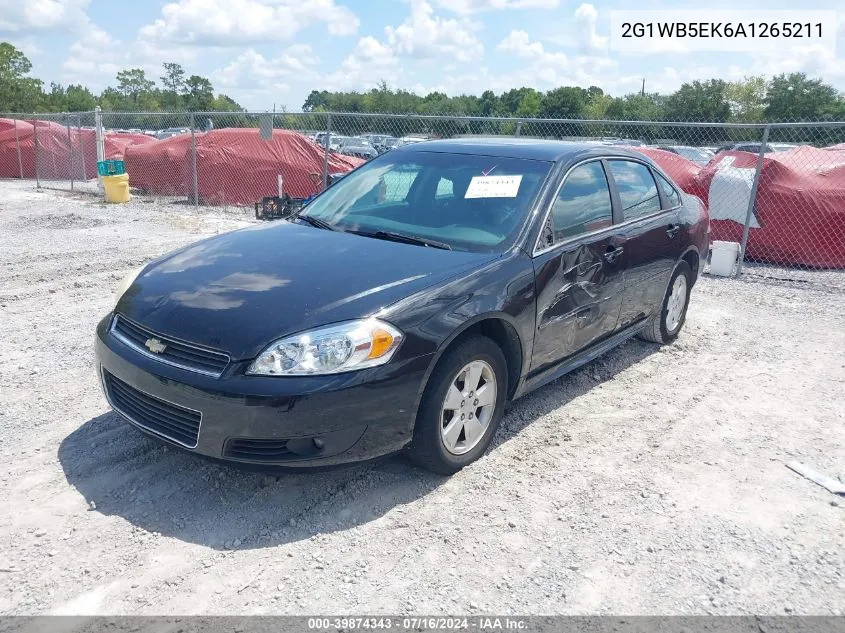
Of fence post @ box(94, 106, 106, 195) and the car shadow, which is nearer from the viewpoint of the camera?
Result: the car shadow

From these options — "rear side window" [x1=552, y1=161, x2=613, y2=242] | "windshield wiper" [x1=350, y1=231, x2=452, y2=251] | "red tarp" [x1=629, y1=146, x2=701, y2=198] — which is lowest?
"windshield wiper" [x1=350, y1=231, x2=452, y2=251]

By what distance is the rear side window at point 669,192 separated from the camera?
5.50m

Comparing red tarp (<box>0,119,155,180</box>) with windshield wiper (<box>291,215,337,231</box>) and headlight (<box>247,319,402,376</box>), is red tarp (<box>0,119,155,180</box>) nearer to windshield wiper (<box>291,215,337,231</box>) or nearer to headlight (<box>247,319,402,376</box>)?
windshield wiper (<box>291,215,337,231</box>)

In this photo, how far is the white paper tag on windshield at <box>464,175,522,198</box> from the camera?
4121 mm

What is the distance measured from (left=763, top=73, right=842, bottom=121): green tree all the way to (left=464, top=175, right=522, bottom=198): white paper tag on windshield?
41713mm

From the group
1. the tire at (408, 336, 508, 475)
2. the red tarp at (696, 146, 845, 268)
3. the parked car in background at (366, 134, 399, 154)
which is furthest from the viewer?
the parked car in background at (366, 134, 399, 154)

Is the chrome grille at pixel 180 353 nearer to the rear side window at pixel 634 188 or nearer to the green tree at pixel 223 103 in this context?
the rear side window at pixel 634 188

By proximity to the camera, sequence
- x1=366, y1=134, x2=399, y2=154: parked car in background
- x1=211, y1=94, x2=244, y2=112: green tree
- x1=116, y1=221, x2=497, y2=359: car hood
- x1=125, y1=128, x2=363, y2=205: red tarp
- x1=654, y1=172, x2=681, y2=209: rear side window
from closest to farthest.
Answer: x1=116, y1=221, x2=497, y2=359: car hood, x1=654, y1=172, x2=681, y2=209: rear side window, x1=125, y1=128, x2=363, y2=205: red tarp, x1=366, y1=134, x2=399, y2=154: parked car in background, x1=211, y1=94, x2=244, y2=112: green tree

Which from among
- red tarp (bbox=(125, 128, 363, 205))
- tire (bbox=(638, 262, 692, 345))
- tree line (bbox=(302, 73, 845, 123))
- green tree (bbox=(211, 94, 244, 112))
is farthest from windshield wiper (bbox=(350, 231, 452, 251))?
green tree (bbox=(211, 94, 244, 112))

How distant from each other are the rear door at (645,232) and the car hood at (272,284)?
1.56 m

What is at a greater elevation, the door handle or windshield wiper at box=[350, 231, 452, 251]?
windshield wiper at box=[350, 231, 452, 251]

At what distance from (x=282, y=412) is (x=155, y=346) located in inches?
29.7

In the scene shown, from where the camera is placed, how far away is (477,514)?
3.29m

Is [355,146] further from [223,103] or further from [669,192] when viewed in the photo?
[223,103]
